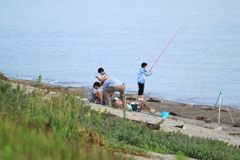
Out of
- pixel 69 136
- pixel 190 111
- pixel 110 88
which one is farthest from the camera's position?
pixel 190 111

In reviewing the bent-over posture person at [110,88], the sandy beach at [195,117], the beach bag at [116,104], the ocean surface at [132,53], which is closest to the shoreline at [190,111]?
the sandy beach at [195,117]

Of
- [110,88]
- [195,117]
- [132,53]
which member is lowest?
[195,117]

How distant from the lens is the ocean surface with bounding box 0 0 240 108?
27203 mm

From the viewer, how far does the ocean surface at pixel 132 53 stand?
2720 centimetres

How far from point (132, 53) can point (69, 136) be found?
36533mm

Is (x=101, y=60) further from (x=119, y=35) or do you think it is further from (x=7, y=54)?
(x=119, y=35)

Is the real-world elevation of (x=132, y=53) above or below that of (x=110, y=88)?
above

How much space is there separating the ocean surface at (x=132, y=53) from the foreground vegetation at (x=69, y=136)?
43.5 feet

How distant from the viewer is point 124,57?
1571 inches

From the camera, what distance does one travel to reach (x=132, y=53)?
4269 centimetres

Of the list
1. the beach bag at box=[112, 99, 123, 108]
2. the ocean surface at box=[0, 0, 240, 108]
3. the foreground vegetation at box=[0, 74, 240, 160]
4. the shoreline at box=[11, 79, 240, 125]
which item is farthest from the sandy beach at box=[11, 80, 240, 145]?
the ocean surface at box=[0, 0, 240, 108]

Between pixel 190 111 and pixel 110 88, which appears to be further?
pixel 190 111

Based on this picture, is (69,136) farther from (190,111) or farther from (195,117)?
(190,111)

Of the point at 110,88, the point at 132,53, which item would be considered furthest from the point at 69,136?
the point at 132,53
